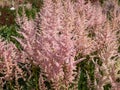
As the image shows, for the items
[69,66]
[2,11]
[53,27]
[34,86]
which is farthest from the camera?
[2,11]

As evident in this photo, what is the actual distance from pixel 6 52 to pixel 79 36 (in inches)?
40.7

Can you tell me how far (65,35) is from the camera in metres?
3.64

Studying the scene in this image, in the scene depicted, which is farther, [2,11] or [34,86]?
[2,11]

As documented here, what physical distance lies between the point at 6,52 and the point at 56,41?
748 millimetres

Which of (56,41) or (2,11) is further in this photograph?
(2,11)

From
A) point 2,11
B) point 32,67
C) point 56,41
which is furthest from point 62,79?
point 2,11

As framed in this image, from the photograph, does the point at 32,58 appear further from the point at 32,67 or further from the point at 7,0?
the point at 7,0

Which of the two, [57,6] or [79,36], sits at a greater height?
[57,6]

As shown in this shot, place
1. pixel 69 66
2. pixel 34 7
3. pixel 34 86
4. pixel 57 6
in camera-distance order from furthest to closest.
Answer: pixel 34 7 → pixel 57 6 → pixel 34 86 → pixel 69 66

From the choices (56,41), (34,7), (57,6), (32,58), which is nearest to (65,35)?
(56,41)

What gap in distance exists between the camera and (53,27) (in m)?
3.96

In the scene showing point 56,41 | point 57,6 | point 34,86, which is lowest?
point 34,86

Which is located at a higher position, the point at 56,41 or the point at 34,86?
the point at 56,41

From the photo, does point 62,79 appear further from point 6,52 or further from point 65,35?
point 6,52
